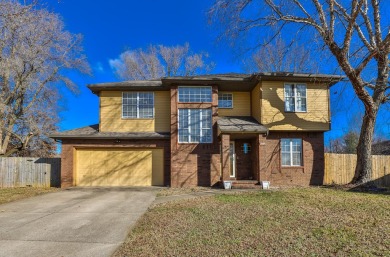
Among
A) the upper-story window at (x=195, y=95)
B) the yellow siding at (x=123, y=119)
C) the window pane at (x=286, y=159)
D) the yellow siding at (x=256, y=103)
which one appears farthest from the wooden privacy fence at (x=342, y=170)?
the yellow siding at (x=123, y=119)

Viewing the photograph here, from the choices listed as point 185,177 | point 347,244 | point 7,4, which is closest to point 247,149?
point 185,177

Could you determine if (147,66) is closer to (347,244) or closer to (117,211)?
(117,211)

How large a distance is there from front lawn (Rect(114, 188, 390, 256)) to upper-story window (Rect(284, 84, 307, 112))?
A: 6521mm

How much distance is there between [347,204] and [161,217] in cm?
531

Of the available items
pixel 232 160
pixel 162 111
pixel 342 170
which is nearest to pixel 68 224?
pixel 162 111

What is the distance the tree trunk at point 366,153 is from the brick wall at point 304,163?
66.5 inches

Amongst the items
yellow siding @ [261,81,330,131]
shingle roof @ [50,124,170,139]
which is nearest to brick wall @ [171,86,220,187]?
shingle roof @ [50,124,170,139]

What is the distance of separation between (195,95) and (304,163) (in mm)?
6492

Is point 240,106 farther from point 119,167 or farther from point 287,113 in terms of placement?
point 119,167

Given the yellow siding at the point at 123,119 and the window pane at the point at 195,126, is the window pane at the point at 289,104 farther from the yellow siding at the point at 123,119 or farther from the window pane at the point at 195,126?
the yellow siding at the point at 123,119

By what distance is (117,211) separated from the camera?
329 inches

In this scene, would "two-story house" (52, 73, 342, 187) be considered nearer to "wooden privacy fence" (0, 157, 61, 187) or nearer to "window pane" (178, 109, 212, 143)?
"window pane" (178, 109, 212, 143)

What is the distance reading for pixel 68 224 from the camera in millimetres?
6992

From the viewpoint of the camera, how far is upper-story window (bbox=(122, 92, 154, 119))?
599 inches
